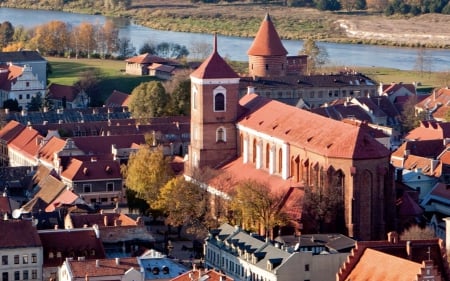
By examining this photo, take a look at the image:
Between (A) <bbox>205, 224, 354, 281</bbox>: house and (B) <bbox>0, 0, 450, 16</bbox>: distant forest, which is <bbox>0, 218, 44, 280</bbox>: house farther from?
(B) <bbox>0, 0, 450, 16</bbox>: distant forest

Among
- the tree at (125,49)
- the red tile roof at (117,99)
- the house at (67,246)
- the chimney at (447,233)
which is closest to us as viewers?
the house at (67,246)

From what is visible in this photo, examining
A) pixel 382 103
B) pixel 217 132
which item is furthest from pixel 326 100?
pixel 217 132

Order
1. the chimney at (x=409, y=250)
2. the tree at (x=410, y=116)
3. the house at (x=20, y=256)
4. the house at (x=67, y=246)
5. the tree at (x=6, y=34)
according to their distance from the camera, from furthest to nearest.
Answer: the tree at (x=6, y=34)
the tree at (x=410, y=116)
the house at (x=67, y=246)
the house at (x=20, y=256)
the chimney at (x=409, y=250)

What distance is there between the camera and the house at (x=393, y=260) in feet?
105

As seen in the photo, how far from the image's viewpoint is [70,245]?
120 ft

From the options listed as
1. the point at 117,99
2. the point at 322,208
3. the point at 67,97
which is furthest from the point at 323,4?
the point at 322,208

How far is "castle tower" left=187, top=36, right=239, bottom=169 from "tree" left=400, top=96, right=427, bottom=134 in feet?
43.9

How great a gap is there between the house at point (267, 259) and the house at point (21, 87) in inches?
1182

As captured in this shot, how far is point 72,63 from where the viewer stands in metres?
82.9

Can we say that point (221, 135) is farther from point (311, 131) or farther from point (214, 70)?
point (311, 131)

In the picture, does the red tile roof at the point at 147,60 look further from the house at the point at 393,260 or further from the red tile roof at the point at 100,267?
the red tile roof at the point at 100,267

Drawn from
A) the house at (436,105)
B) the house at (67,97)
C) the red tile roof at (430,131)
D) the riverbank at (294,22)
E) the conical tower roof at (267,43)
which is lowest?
the riverbank at (294,22)

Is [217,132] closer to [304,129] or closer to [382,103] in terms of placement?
[304,129]

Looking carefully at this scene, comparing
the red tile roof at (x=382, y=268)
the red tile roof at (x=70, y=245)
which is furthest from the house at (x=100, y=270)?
the red tile roof at (x=382, y=268)
